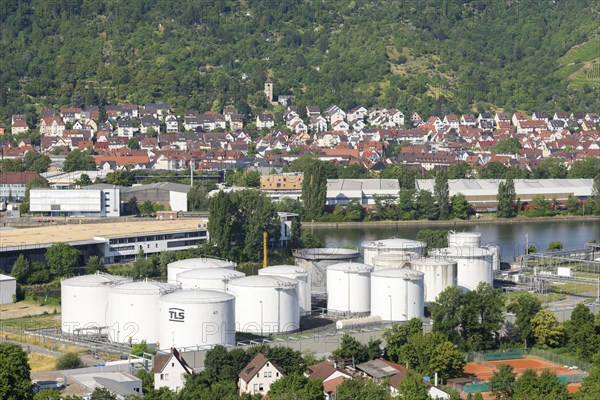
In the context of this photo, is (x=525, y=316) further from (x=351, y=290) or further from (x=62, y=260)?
(x=62, y=260)

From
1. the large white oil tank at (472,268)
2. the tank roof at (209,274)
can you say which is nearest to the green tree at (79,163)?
the large white oil tank at (472,268)

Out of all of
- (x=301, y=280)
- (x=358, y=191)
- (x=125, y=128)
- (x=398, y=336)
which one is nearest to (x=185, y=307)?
(x=398, y=336)

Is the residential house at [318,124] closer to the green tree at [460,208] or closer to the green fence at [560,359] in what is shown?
the green tree at [460,208]

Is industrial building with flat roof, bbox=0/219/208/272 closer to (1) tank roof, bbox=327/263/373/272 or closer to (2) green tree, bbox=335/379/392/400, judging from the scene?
(1) tank roof, bbox=327/263/373/272

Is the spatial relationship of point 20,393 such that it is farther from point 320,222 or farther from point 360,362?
point 320,222

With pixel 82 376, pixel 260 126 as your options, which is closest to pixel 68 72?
pixel 260 126
